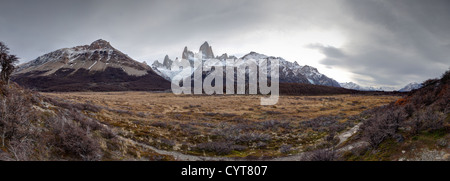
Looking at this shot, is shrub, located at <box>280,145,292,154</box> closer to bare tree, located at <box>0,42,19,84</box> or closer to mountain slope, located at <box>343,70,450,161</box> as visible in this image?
mountain slope, located at <box>343,70,450,161</box>

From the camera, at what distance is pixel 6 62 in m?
16.4

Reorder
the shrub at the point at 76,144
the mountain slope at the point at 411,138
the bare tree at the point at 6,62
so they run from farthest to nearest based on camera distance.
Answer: the bare tree at the point at 6,62
the shrub at the point at 76,144
the mountain slope at the point at 411,138

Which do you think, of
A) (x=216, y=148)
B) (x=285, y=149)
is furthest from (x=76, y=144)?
(x=285, y=149)

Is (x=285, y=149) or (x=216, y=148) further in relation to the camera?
(x=216, y=148)

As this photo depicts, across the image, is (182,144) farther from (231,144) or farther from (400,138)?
(400,138)

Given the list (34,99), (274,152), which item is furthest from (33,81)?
(274,152)

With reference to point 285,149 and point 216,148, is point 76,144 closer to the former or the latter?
point 216,148

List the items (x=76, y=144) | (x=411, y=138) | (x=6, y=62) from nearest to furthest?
(x=76, y=144) → (x=411, y=138) → (x=6, y=62)

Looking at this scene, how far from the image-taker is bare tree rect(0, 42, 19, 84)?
1525cm

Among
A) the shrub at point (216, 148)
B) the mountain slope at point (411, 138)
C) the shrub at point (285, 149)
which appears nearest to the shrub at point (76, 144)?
the shrub at point (216, 148)

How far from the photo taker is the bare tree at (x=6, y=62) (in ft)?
50.0

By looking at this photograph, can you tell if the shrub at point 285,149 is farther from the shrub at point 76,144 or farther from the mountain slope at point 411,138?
the shrub at point 76,144
